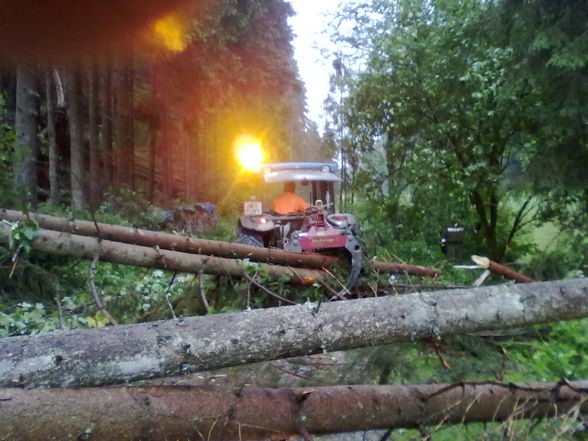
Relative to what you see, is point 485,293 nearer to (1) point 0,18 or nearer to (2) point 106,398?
(2) point 106,398

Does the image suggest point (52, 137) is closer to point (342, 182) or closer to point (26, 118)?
point (26, 118)

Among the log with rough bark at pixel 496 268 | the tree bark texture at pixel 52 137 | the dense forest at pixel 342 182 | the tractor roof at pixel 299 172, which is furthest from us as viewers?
the tree bark texture at pixel 52 137

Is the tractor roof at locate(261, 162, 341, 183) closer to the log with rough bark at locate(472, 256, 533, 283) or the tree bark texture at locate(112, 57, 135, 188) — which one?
the log with rough bark at locate(472, 256, 533, 283)

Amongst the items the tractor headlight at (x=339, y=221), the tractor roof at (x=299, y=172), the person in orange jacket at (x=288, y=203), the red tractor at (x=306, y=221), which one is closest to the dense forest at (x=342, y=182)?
the red tractor at (x=306, y=221)

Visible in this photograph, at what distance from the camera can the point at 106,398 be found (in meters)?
2.32

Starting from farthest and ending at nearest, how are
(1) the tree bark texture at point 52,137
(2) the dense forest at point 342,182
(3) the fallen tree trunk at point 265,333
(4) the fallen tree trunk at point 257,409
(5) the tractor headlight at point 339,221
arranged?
(1) the tree bark texture at point 52,137, (5) the tractor headlight at point 339,221, (2) the dense forest at point 342,182, (3) the fallen tree trunk at point 265,333, (4) the fallen tree trunk at point 257,409

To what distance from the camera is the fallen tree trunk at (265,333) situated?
8.02 feet

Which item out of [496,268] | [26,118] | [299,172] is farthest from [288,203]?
[26,118]

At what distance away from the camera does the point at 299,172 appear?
7738mm

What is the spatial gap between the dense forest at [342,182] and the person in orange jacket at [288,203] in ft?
3.99

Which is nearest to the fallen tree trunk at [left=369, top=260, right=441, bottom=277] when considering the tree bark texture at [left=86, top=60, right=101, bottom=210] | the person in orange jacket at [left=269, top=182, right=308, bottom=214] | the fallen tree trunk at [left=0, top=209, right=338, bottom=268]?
the fallen tree trunk at [left=0, top=209, right=338, bottom=268]

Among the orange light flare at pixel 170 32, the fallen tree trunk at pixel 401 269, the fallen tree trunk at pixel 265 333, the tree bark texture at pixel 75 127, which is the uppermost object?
the orange light flare at pixel 170 32

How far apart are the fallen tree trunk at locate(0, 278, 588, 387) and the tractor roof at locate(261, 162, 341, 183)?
4.49 meters

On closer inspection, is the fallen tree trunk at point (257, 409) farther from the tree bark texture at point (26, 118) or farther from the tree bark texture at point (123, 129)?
the tree bark texture at point (123, 129)
